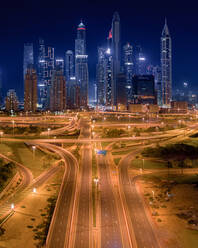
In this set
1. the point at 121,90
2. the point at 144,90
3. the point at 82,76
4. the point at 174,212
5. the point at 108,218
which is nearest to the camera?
the point at 108,218

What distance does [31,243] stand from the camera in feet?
53.6

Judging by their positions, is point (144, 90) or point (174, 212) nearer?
point (174, 212)

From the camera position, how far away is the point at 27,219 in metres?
19.4

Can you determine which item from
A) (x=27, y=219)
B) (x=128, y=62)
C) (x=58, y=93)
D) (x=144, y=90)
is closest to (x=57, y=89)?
(x=58, y=93)

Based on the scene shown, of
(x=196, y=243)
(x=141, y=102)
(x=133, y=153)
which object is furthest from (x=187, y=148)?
(x=141, y=102)

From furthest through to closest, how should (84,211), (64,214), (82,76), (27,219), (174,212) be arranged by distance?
(82,76)
(174,212)
(84,211)
(27,219)
(64,214)

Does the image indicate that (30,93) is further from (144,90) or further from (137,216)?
(137,216)

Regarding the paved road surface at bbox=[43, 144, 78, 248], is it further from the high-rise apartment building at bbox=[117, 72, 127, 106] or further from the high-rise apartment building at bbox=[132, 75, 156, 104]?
the high-rise apartment building at bbox=[117, 72, 127, 106]

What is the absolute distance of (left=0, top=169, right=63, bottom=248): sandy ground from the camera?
1653 centimetres

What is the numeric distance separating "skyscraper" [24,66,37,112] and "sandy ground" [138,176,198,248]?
3944 inches

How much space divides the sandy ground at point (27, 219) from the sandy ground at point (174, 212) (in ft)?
28.8

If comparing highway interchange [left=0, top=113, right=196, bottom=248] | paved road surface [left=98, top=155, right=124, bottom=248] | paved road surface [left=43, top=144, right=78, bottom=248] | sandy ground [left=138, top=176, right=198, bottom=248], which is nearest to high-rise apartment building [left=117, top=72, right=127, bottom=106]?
highway interchange [left=0, top=113, right=196, bottom=248]

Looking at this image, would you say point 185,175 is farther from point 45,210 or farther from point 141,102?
point 141,102

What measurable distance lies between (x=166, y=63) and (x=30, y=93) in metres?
105
